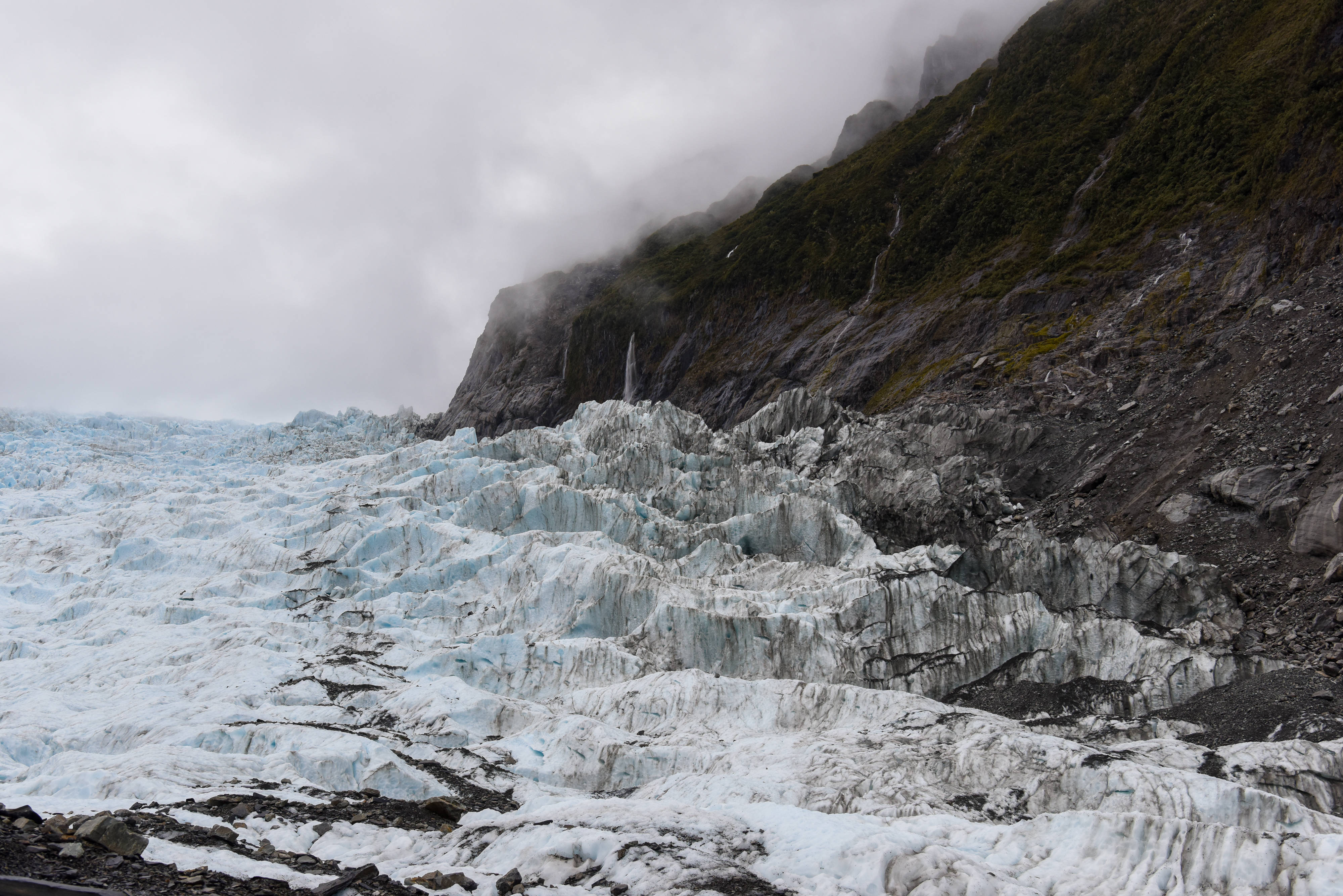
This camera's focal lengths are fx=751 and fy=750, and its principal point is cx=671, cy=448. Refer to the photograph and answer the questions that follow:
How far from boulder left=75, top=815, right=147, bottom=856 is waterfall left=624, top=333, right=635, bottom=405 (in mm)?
94092

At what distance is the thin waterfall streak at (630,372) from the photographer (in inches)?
4163

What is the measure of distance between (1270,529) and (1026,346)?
1271 inches

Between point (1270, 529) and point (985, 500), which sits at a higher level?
point (985, 500)

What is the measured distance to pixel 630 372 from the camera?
108m

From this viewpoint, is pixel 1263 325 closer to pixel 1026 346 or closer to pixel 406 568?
pixel 1026 346

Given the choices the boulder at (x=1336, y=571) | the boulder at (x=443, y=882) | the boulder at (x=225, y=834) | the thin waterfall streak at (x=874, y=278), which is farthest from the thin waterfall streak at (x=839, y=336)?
the boulder at (x=225, y=834)

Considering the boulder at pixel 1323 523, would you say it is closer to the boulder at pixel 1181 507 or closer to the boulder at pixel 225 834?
the boulder at pixel 1181 507

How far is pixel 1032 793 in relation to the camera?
52.3ft

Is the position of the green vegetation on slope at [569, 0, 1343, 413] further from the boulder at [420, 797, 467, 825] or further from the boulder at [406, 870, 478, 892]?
the boulder at [406, 870, 478, 892]

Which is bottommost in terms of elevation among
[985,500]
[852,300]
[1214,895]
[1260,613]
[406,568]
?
[1214,895]

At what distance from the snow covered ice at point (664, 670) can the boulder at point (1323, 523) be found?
13.6 feet

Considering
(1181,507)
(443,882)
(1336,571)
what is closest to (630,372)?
(1181,507)

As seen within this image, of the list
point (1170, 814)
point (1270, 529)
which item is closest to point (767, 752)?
point (1170, 814)

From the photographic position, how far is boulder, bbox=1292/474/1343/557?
24312mm
